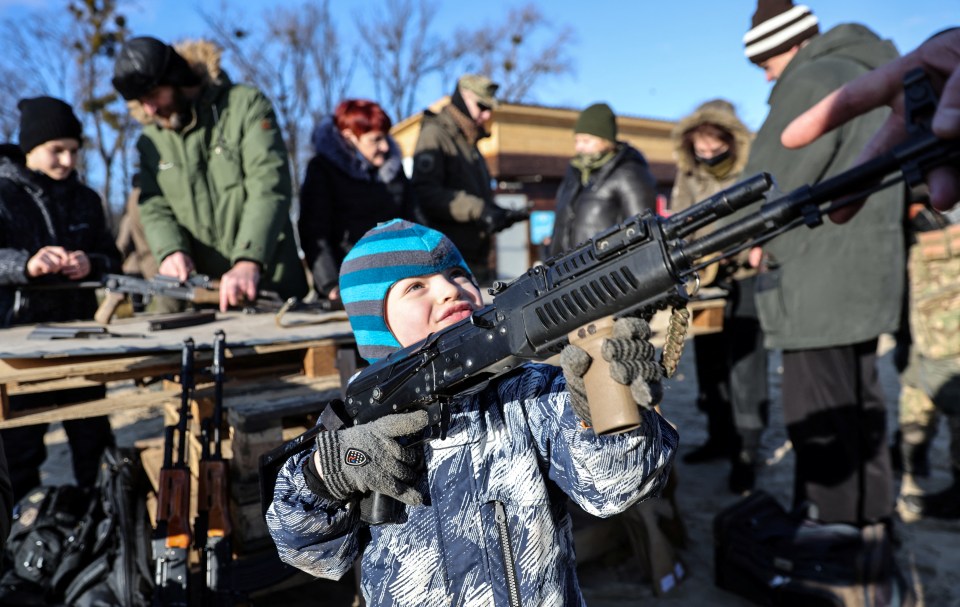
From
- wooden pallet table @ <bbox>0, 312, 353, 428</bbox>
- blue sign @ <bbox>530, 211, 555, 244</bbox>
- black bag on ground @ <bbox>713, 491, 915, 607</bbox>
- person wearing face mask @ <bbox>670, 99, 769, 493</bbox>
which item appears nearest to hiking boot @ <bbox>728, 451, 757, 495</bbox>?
person wearing face mask @ <bbox>670, 99, 769, 493</bbox>

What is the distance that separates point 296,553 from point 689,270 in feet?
4.29

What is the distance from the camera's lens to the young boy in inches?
61.7

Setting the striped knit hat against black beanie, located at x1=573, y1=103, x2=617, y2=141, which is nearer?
the striped knit hat

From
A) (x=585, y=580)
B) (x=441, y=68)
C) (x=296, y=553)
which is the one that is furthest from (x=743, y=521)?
(x=441, y=68)

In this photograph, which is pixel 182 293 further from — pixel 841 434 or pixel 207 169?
pixel 841 434

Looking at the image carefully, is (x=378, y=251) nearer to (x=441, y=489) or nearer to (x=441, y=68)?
(x=441, y=489)

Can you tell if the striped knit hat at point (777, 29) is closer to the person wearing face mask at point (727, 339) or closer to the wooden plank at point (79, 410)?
the person wearing face mask at point (727, 339)

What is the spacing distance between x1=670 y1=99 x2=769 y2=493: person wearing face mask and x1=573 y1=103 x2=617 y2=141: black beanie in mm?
802

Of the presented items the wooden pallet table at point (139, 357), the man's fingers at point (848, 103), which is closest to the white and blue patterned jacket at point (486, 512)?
the man's fingers at point (848, 103)

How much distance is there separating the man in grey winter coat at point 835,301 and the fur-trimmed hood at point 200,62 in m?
3.34

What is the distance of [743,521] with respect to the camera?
3256mm

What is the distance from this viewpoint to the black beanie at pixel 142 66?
11.4ft

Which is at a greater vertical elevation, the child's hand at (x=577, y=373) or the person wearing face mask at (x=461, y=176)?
the person wearing face mask at (x=461, y=176)

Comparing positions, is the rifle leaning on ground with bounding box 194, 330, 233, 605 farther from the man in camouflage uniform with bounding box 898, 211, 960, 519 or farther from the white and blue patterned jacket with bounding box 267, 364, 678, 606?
the man in camouflage uniform with bounding box 898, 211, 960, 519
